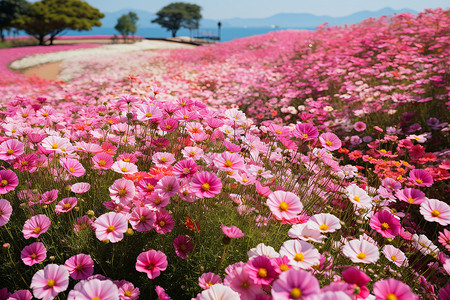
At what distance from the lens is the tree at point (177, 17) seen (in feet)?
143

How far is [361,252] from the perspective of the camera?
1.18m

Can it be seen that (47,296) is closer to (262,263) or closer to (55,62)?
(262,263)

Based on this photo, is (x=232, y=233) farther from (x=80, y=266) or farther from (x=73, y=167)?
(x=73, y=167)

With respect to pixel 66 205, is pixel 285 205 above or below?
above

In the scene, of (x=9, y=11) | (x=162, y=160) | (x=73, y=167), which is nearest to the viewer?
(x=73, y=167)

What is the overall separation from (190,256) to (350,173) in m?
1.31

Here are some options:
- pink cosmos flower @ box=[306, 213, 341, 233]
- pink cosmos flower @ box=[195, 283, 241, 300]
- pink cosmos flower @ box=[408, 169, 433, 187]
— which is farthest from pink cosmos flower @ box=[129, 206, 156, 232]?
pink cosmos flower @ box=[408, 169, 433, 187]

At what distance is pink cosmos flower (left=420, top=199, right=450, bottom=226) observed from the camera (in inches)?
59.4

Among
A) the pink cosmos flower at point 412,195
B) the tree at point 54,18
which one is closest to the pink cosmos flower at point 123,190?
the pink cosmos flower at point 412,195

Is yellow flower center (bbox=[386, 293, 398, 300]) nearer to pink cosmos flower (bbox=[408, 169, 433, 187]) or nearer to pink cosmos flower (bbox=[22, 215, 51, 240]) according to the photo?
pink cosmos flower (bbox=[408, 169, 433, 187])

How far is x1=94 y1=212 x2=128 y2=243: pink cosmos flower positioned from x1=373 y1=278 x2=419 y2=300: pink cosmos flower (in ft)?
3.13

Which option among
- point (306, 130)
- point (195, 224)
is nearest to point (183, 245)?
point (195, 224)

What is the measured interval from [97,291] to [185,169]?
2.03 ft

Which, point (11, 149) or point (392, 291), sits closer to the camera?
point (392, 291)
